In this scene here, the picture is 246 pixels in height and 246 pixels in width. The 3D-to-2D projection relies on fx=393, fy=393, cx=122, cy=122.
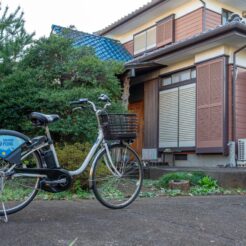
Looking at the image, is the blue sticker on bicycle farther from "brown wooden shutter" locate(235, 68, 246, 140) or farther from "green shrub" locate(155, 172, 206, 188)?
"brown wooden shutter" locate(235, 68, 246, 140)

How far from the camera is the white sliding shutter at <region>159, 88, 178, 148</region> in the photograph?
11.1 metres

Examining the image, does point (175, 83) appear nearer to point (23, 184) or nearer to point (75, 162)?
point (75, 162)

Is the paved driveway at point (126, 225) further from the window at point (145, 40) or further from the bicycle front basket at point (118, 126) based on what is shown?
the window at point (145, 40)

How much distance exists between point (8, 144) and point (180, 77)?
8.14m

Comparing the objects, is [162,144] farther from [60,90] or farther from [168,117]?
[60,90]

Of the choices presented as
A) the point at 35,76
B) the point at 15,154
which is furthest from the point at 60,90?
the point at 15,154

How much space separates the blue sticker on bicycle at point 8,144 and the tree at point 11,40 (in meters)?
5.23

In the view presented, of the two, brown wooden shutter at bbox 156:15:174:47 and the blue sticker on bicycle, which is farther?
brown wooden shutter at bbox 156:15:174:47

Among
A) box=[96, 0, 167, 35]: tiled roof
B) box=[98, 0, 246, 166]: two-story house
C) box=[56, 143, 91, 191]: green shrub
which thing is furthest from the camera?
box=[96, 0, 167, 35]: tiled roof

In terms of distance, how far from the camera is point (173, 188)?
6.70 m

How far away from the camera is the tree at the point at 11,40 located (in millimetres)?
8469

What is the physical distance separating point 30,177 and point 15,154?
11.6 inches

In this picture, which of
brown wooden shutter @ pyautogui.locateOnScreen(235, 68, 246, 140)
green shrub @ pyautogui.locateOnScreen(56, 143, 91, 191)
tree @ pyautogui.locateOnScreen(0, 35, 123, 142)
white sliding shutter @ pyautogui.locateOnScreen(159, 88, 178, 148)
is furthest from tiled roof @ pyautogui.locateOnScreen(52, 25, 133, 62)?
green shrub @ pyautogui.locateOnScreen(56, 143, 91, 191)

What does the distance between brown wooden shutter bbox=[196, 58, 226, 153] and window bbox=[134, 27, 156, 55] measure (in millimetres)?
3945
